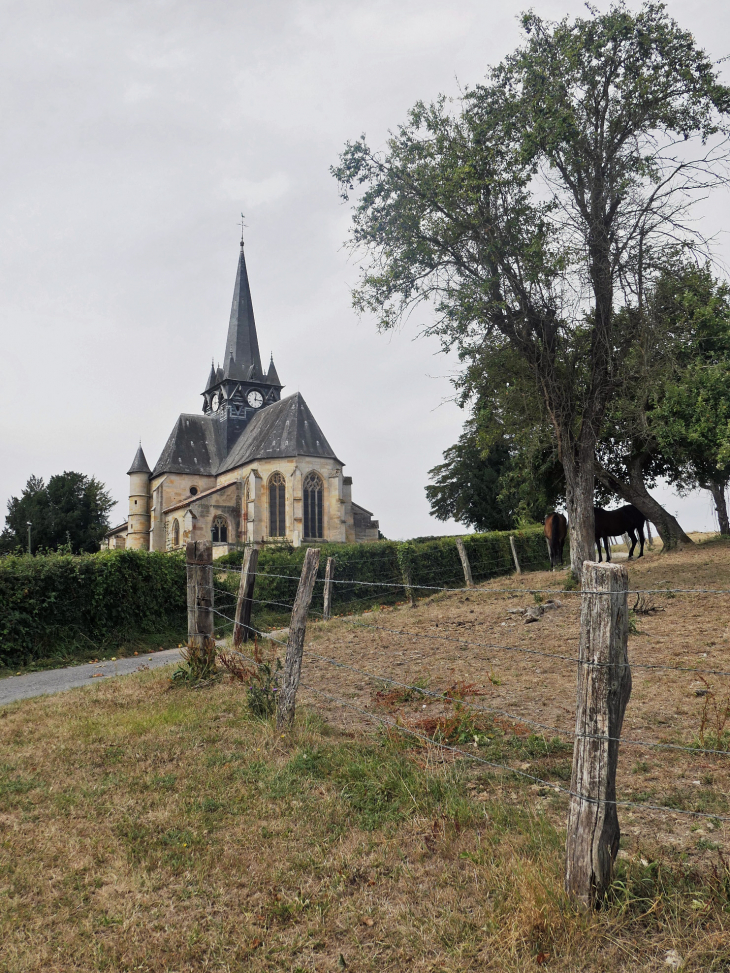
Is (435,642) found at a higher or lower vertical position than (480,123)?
lower

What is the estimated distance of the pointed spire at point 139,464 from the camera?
51281 mm

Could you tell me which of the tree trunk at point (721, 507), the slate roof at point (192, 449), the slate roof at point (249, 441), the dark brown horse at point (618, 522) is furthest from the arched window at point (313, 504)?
the tree trunk at point (721, 507)

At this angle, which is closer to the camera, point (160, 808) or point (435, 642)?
point (160, 808)

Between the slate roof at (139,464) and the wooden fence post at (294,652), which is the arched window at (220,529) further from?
the wooden fence post at (294,652)

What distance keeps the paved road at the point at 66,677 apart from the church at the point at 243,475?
2183 centimetres

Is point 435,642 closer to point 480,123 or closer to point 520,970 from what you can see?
point 520,970

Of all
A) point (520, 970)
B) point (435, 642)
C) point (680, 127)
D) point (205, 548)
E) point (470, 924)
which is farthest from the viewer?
point (680, 127)

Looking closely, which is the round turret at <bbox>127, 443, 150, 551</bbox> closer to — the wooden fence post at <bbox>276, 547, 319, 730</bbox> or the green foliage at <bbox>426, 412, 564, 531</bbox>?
the green foliage at <bbox>426, 412, 564, 531</bbox>

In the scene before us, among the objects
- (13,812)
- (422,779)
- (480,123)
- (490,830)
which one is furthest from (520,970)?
(480,123)

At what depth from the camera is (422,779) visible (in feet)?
15.7

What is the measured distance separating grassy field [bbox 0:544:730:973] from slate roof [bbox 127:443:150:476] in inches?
1814

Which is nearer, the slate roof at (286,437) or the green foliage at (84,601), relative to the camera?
the green foliage at (84,601)

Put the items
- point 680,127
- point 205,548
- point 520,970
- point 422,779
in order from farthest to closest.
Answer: point 680,127, point 205,548, point 422,779, point 520,970

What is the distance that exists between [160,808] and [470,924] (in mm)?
2480
